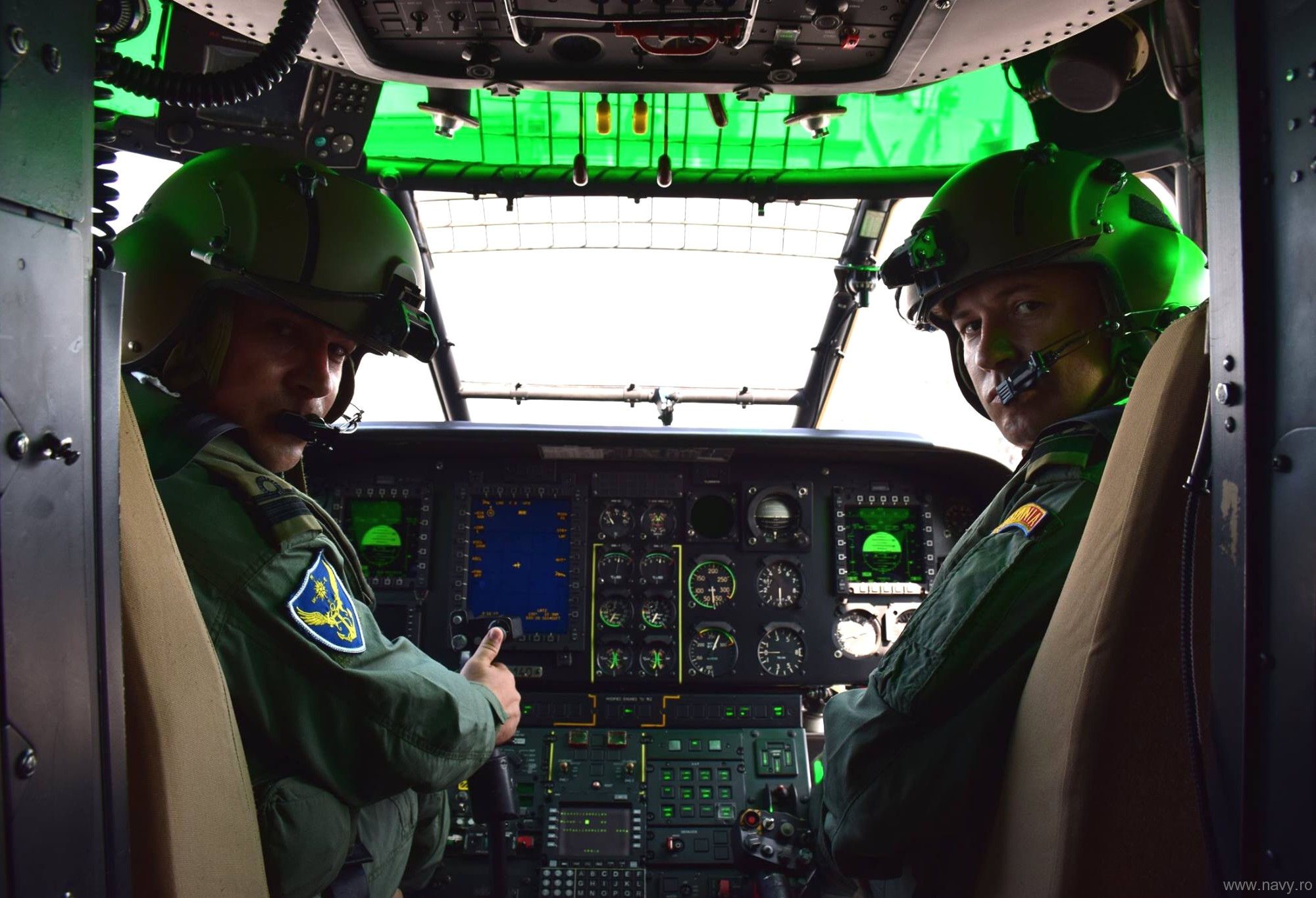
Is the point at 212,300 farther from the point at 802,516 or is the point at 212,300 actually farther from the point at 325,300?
the point at 802,516

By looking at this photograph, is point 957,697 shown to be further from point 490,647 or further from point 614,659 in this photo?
point 614,659

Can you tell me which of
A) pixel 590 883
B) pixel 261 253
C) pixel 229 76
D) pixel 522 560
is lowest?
pixel 590 883

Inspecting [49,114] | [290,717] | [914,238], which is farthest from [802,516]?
[49,114]

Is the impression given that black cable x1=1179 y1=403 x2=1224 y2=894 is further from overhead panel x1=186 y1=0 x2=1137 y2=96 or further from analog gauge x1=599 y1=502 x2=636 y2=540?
analog gauge x1=599 y1=502 x2=636 y2=540

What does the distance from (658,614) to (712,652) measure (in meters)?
0.22

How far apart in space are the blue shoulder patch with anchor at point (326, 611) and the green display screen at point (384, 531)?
1.64 m

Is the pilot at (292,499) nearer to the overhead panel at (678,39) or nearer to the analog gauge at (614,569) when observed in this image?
the overhead panel at (678,39)

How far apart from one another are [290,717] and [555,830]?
155 centimetres

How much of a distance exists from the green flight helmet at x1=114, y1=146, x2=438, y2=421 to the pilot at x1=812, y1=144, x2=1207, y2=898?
1.07 metres

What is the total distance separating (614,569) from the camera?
3.13m

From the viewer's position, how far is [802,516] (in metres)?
3.21

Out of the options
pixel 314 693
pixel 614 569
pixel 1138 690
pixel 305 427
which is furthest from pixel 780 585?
pixel 1138 690

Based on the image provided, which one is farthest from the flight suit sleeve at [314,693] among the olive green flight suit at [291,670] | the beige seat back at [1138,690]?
the beige seat back at [1138,690]

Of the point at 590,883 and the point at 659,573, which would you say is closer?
the point at 590,883
